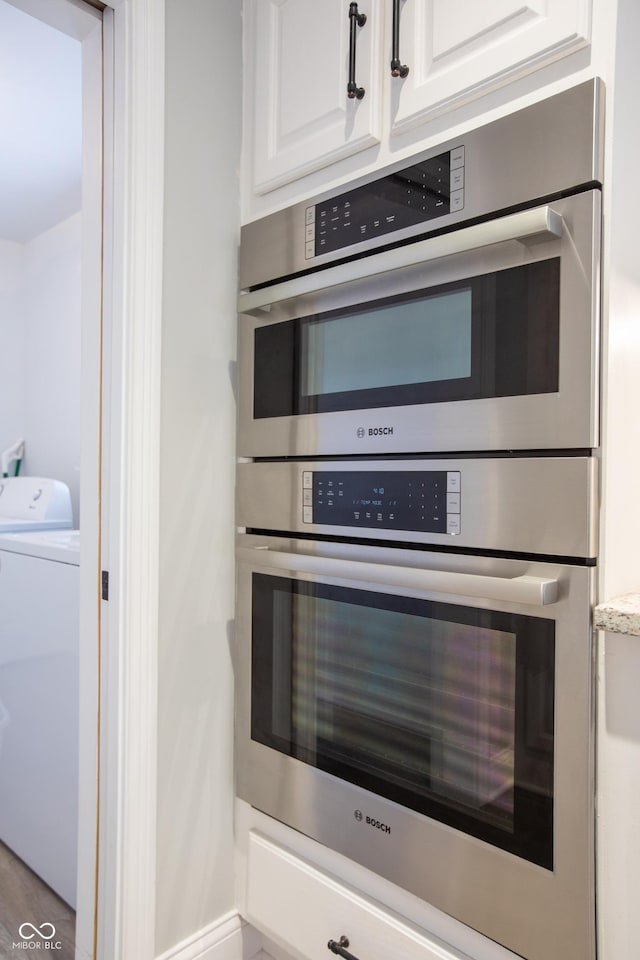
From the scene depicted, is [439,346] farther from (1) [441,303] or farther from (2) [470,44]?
(2) [470,44]

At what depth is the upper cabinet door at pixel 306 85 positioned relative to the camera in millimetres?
1105

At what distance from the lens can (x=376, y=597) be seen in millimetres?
1083

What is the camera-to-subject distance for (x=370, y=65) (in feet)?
3.60

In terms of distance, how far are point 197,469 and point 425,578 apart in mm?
544

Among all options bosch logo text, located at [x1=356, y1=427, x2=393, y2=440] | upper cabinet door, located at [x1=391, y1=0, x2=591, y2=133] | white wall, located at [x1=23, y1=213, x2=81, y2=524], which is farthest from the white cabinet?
white wall, located at [x1=23, y1=213, x2=81, y2=524]

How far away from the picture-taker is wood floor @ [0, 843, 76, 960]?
59.8 inches

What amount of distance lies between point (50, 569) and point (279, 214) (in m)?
1.05

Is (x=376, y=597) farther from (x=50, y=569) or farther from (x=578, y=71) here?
(x=50, y=569)

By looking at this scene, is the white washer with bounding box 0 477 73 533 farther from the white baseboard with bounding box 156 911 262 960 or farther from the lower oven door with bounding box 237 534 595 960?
the white baseboard with bounding box 156 911 262 960

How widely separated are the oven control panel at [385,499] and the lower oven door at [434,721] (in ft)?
0.17

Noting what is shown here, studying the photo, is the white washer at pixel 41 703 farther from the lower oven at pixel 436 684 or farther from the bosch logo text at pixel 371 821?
the bosch logo text at pixel 371 821

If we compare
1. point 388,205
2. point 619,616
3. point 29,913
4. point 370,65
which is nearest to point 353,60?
point 370,65

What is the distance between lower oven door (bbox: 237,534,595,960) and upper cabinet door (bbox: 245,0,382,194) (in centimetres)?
74

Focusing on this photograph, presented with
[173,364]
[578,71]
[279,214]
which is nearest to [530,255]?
[578,71]
